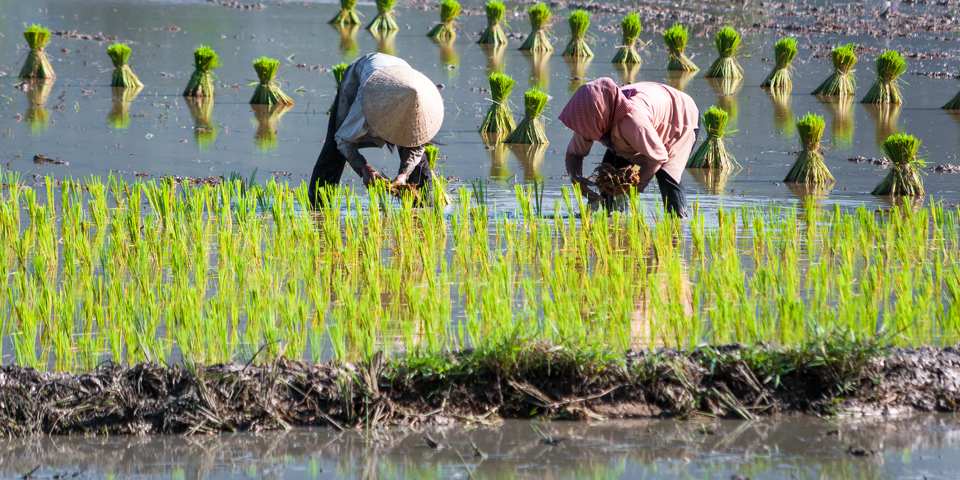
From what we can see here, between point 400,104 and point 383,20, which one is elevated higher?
point 383,20

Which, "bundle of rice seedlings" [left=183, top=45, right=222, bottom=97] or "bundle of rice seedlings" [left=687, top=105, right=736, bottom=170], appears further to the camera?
"bundle of rice seedlings" [left=183, top=45, right=222, bottom=97]

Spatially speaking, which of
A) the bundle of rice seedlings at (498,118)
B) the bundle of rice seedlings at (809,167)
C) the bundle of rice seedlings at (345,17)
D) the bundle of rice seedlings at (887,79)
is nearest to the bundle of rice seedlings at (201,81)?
the bundle of rice seedlings at (498,118)

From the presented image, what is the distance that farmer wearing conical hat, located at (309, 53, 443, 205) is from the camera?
14.8 ft

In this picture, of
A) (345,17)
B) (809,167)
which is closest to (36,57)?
(345,17)

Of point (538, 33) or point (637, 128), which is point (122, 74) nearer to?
point (538, 33)

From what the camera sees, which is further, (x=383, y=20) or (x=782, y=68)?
(x=383, y=20)

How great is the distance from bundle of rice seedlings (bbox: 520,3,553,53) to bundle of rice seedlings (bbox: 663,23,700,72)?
2.11 m

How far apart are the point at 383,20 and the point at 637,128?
11368 millimetres

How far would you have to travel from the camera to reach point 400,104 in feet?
14.8

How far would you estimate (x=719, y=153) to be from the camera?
6.96 meters

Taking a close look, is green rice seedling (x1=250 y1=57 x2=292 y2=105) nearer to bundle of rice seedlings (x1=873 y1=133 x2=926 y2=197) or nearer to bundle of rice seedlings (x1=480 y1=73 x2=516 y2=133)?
bundle of rice seedlings (x1=480 y1=73 x2=516 y2=133)

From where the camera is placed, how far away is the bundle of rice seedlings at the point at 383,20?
49.2 feet

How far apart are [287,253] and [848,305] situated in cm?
237

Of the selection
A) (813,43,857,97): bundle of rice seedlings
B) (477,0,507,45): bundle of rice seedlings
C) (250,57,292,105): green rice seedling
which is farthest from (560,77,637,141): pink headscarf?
(477,0,507,45): bundle of rice seedlings
